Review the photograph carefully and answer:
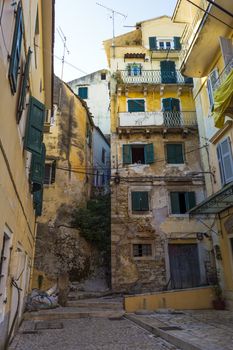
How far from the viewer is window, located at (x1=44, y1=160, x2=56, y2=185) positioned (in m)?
18.3

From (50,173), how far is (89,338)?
41.0ft

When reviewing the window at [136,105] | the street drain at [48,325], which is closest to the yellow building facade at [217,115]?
the window at [136,105]

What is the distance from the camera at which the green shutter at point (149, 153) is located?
18500 mm

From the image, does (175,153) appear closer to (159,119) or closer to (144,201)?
(159,119)

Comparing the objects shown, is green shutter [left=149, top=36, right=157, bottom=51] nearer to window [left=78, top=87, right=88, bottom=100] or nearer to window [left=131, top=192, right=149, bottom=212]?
window [left=78, top=87, right=88, bottom=100]

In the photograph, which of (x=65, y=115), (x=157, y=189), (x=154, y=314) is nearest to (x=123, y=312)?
(x=154, y=314)

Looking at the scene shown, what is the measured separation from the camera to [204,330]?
7.35 metres

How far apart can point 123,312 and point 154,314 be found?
1.21m

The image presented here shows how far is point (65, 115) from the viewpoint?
67.2ft

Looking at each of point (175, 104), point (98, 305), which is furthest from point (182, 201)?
point (98, 305)

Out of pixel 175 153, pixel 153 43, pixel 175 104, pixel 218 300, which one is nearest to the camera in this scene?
pixel 218 300

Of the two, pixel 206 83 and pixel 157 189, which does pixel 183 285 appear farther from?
pixel 206 83

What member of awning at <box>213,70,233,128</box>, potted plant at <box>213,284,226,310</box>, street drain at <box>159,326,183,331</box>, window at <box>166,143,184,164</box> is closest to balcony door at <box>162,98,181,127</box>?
window at <box>166,143,184,164</box>

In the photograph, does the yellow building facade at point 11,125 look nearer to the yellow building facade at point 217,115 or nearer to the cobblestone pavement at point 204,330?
the cobblestone pavement at point 204,330
